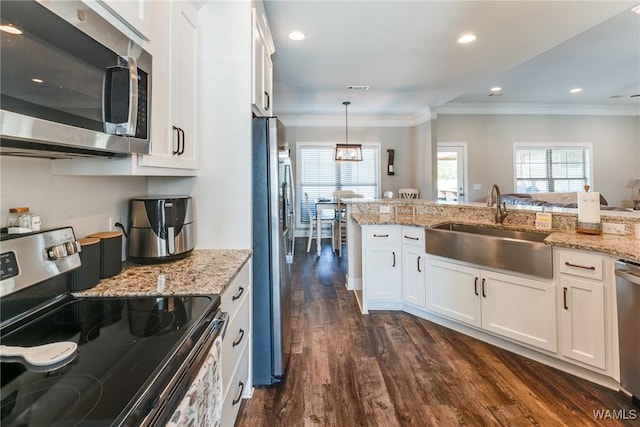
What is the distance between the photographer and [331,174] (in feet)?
23.1

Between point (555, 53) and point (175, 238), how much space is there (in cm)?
480

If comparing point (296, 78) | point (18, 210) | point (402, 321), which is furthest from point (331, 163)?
point (18, 210)

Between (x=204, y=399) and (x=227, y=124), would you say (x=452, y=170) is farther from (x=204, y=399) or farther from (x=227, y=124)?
(x=204, y=399)

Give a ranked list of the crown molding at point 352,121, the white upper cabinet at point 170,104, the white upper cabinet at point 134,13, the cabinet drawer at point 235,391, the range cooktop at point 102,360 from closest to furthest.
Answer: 1. the range cooktop at point 102,360
2. the white upper cabinet at point 134,13
3. the white upper cabinet at point 170,104
4. the cabinet drawer at point 235,391
5. the crown molding at point 352,121

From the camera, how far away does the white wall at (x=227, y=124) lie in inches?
71.6

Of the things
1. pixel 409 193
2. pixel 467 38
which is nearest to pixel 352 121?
pixel 409 193

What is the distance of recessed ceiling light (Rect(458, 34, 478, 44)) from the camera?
9.56 feet

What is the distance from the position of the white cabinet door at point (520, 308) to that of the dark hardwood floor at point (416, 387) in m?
0.18

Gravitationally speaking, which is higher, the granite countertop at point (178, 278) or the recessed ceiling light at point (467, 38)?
the recessed ceiling light at point (467, 38)

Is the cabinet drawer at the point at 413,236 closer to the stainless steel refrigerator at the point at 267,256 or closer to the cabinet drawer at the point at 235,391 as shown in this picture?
the stainless steel refrigerator at the point at 267,256

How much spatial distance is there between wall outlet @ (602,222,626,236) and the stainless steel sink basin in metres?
0.36

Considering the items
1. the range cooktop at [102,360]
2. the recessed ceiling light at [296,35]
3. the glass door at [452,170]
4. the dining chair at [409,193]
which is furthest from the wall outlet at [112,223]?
the glass door at [452,170]

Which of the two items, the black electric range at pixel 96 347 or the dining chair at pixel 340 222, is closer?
the black electric range at pixel 96 347

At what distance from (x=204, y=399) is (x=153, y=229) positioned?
91cm
